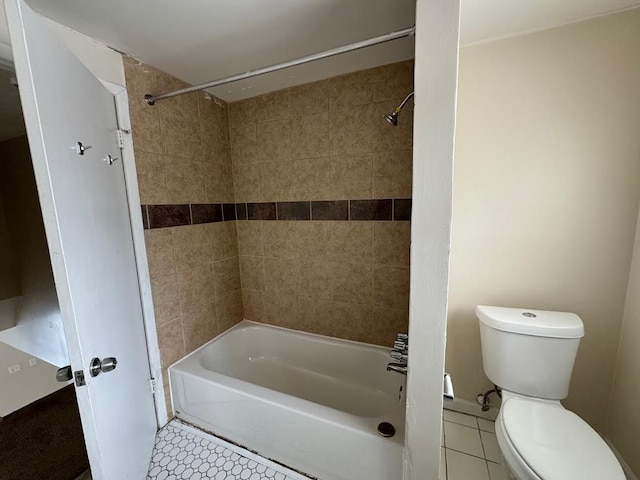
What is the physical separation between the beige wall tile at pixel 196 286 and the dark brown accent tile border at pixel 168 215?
325 millimetres

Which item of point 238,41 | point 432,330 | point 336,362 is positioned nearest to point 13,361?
point 336,362

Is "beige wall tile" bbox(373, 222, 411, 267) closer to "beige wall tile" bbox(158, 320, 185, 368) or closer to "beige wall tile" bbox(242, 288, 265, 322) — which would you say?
"beige wall tile" bbox(242, 288, 265, 322)

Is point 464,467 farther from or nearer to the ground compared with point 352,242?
nearer to the ground

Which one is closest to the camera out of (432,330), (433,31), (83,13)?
(433,31)

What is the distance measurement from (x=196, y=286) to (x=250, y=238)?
56cm

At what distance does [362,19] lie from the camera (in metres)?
1.16

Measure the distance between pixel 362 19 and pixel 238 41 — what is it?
0.63 m

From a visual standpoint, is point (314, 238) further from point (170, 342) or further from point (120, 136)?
point (120, 136)

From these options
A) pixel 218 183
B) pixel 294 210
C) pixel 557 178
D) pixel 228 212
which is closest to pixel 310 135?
pixel 294 210

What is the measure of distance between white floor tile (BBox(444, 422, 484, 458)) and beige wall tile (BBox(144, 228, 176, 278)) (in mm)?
1939

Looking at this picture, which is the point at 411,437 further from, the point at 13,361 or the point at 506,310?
the point at 13,361

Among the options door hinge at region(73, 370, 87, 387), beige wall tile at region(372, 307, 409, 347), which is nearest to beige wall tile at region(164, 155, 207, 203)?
door hinge at region(73, 370, 87, 387)

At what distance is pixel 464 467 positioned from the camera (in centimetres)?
131

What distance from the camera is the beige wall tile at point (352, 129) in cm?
162
